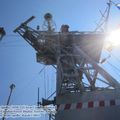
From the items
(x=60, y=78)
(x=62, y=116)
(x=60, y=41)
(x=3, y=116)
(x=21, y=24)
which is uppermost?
(x=21, y=24)

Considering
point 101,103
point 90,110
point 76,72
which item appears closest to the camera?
point 90,110

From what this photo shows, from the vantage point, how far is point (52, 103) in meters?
13.8

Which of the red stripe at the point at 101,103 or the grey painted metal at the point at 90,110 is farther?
the red stripe at the point at 101,103

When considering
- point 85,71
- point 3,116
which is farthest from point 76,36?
point 3,116

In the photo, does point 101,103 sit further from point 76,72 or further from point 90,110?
point 76,72

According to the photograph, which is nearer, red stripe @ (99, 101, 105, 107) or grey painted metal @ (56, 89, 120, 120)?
grey painted metal @ (56, 89, 120, 120)

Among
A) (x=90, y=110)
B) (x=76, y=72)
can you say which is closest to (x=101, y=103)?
(x=90, y=110)

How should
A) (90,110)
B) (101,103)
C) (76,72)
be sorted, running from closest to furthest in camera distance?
(90,110) < (101,103) < (76,72)

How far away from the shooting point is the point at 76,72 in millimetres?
15141

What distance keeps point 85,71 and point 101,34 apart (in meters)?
3.22

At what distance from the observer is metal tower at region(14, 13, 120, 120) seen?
10977 mm

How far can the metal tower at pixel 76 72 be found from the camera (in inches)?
432

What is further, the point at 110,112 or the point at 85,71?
the point at 85,71

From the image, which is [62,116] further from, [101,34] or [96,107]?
[101,34]
